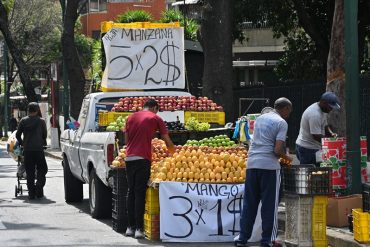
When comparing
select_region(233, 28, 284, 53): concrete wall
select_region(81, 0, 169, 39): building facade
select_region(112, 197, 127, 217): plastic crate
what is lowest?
select_region(112, 197, 127, 217): plastic crate

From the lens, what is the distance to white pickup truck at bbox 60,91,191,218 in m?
12.9

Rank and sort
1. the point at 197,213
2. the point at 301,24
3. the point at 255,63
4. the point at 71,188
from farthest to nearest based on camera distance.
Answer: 1. the point at 255,63
2. the point at 301,24
3. the point at 71,188
4. the point at 197,213

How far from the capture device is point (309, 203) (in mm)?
10062

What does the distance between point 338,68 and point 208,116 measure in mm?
2313

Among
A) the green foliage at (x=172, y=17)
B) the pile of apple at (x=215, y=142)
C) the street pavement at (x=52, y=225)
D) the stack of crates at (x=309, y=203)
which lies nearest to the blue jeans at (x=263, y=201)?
the stack of crates at (x=309, y=203)

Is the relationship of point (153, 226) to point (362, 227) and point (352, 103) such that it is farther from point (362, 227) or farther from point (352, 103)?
point (352, 103)

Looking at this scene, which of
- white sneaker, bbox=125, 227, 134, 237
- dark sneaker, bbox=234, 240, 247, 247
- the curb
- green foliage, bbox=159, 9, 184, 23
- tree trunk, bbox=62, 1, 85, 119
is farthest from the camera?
green foliage, bbox=159, 9, 184, 23

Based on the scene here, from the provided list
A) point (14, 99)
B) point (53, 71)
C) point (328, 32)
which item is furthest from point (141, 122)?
point (14, 99)

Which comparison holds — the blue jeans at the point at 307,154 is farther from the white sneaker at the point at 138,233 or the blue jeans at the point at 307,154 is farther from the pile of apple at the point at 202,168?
the white sneaker at the point at 138,233

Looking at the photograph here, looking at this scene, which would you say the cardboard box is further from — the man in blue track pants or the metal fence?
the metal fence

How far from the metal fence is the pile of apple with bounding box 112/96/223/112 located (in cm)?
700

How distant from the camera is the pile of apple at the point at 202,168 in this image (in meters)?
11.3

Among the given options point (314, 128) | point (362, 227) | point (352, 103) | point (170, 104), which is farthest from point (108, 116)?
point (362, 227)

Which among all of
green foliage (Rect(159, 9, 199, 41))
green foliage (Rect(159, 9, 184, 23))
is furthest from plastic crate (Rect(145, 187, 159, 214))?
green foliage (Rect(159, 9, 184, 23))
